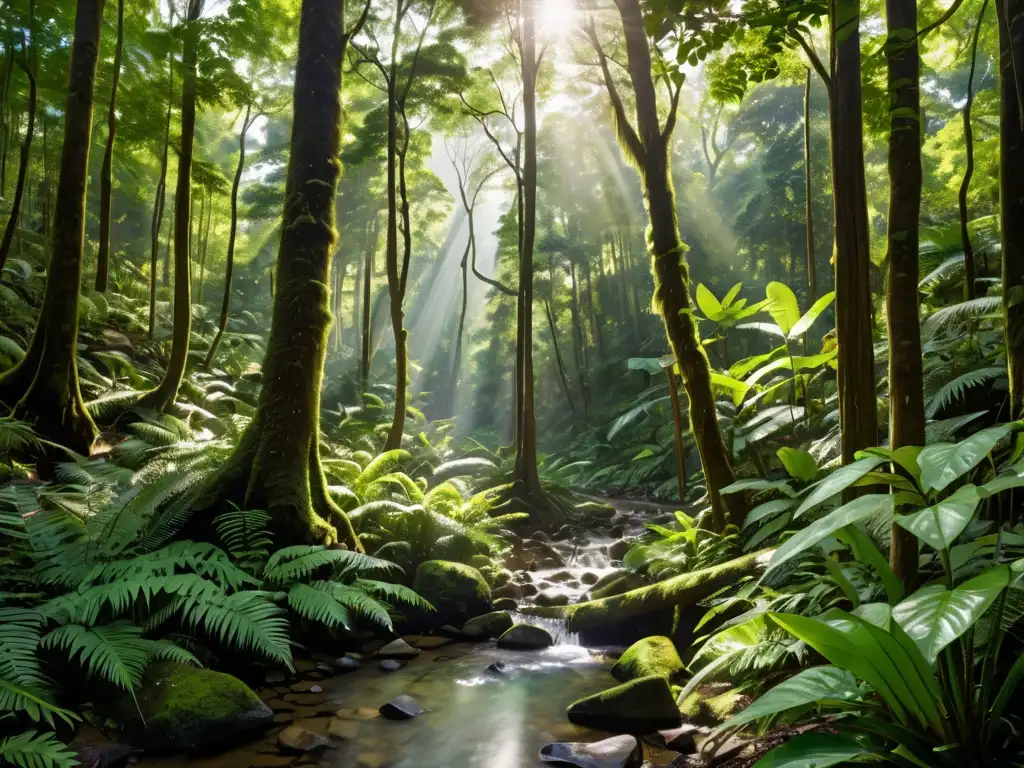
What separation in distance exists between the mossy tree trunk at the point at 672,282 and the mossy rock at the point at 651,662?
4.62ft

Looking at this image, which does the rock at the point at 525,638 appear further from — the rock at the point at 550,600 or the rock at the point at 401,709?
the rock at the point at 401,709

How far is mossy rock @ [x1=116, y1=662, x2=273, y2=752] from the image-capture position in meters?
3.22

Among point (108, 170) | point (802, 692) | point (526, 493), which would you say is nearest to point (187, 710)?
point (802, 692)

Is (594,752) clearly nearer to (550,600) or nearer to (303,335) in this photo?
(550,600)

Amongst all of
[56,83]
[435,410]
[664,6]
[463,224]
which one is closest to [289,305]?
[664,6]

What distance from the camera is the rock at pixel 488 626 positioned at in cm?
572

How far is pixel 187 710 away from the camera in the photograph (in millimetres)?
3330

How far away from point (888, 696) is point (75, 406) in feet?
25.1

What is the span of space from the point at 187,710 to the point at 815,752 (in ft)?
10.5

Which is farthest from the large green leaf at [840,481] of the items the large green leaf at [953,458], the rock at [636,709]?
the rock at [636,709]

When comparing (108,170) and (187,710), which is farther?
(108,170)

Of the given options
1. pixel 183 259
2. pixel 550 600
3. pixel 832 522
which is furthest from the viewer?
pixel 183 259

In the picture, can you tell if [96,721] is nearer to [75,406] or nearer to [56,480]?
[56,480]

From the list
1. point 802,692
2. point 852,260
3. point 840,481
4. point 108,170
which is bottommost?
point 802,692
